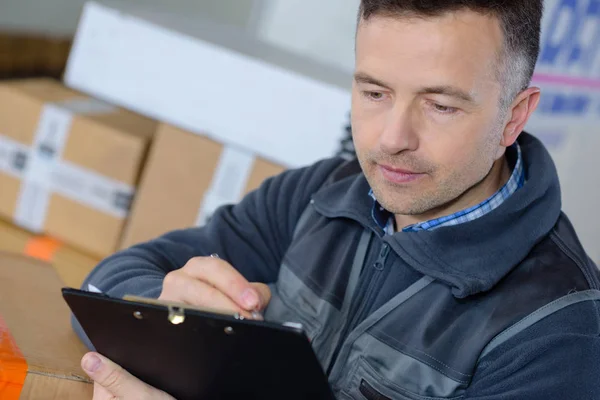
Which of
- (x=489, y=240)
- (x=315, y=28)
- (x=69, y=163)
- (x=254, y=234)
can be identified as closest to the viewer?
(x=489, y=240)

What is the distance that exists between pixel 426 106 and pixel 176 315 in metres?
0.41

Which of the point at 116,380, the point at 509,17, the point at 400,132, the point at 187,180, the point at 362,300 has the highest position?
the point at 509,17

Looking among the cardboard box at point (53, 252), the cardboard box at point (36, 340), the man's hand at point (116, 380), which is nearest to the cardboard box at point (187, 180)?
the cardboard box at point (53, 252)

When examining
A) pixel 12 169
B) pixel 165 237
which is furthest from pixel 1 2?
pixel 165 237

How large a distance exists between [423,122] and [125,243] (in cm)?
122

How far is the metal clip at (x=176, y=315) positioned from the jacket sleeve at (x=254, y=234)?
48cm

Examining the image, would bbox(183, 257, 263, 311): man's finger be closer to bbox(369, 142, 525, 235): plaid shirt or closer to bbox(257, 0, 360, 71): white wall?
bbox(369, 142, 525, 235): plaid shirt

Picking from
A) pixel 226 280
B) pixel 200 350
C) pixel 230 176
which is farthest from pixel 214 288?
pixel 230 176

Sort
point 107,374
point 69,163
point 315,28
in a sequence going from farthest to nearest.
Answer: point 315,28, point 69,163, point 107,374

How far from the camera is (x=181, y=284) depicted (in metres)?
1.09

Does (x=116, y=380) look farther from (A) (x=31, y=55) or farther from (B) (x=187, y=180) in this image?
(A) (x=31, y=55)

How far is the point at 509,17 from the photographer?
1.08 metres

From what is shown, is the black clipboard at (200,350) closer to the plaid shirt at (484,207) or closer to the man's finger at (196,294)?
the man's finger at (196,294)

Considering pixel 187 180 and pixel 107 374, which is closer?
pixel 107 374
